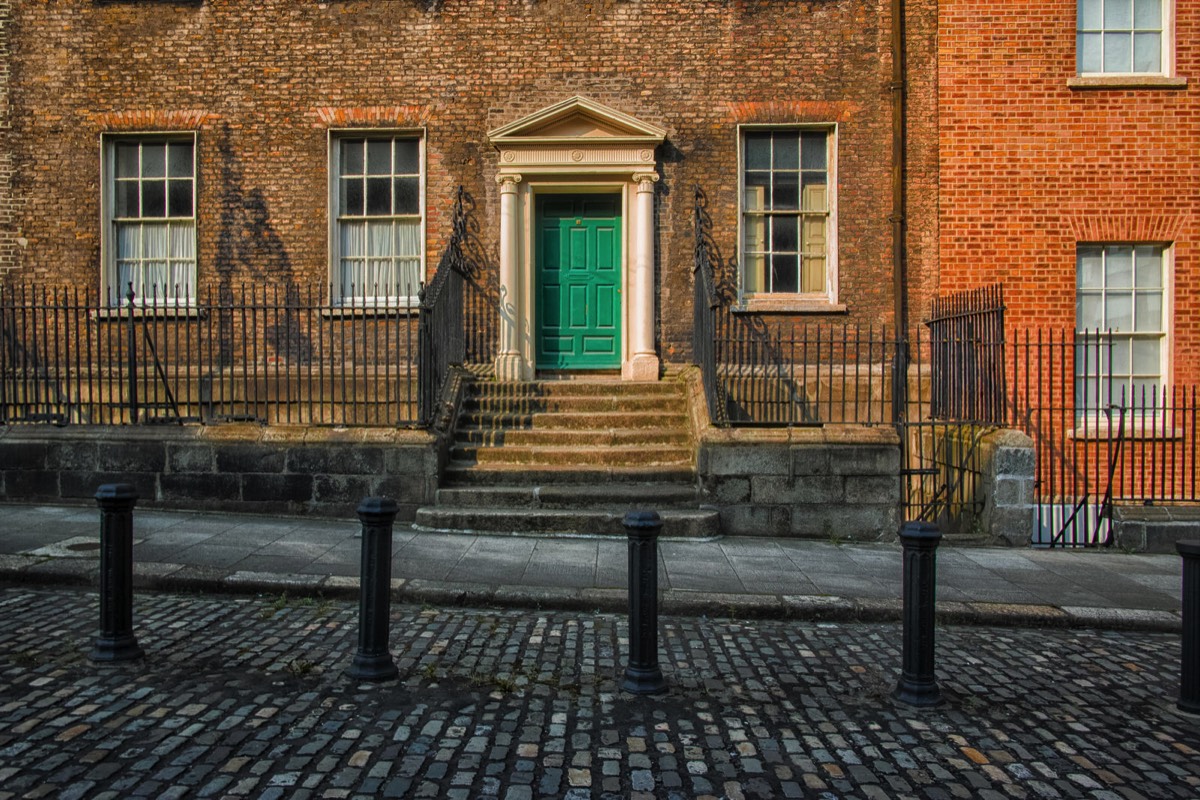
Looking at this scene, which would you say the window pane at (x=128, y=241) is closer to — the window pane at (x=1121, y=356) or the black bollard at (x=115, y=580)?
the black bollard at (x=115, y=580)

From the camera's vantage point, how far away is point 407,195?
12.4m

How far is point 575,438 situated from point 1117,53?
29.0 ft

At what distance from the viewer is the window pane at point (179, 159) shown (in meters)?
12.6

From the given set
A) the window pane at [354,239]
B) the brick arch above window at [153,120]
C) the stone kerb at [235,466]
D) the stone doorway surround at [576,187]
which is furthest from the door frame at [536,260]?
the brick arch above window at [153,120]

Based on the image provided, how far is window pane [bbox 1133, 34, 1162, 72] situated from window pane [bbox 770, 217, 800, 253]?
484 cm

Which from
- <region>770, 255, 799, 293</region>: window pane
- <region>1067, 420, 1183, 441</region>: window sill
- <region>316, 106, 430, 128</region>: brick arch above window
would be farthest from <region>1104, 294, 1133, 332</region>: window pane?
<region>316, 106, 430, 128</region>: brick arch above window

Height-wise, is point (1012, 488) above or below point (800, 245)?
below

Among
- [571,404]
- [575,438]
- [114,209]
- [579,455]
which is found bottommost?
[579,455]

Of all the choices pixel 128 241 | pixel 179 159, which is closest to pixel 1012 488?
pixel 179 159

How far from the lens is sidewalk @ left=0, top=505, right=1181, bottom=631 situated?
6.53 m

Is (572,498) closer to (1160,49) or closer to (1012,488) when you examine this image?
(1012,488)

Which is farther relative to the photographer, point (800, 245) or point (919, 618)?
point (800, 245)

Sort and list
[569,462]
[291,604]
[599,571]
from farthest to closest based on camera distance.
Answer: [569,462] → [599,571] → [291,604]

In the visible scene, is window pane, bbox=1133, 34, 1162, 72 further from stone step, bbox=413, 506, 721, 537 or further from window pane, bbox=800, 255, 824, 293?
stone step, bbox=413, 506, 721, 537
